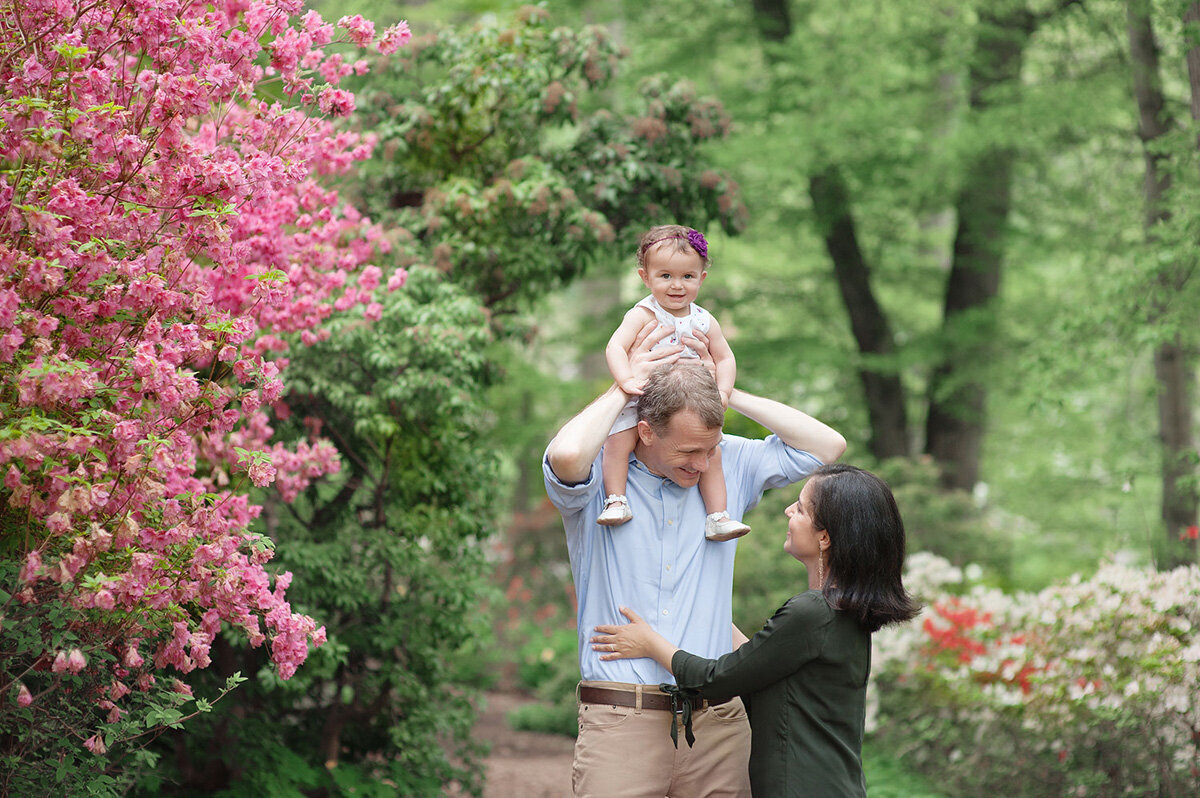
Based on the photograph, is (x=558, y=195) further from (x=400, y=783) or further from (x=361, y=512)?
(x=400, y=783)

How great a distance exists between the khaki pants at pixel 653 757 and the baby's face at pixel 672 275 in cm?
110

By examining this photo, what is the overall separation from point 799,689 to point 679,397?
0.75 m

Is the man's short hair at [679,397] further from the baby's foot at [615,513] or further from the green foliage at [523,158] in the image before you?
the green foliage at [523,158]

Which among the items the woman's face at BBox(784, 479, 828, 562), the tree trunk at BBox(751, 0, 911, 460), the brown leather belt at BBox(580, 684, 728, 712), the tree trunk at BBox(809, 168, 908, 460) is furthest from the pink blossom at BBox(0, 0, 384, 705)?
the tree trunk at BBox(809, 168, 908, 460)

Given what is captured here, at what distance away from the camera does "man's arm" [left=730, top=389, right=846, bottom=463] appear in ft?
9.57

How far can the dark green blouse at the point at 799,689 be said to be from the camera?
2500 mm

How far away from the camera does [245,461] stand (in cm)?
306

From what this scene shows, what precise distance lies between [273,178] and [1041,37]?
8.52 metres

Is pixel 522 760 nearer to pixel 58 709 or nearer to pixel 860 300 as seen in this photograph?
pixel 860 300

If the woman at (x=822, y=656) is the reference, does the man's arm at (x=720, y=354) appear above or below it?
above

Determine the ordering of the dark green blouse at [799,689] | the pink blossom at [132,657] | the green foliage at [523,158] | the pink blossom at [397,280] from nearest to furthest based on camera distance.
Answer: the dark green blouse at [799,689], the pink blossom at [132,657], the pink blossom at [397,280], the green foliage at [523,158]

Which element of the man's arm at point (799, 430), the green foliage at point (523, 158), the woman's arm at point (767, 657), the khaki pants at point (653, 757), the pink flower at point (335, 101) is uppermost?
the green foliage at point (523, 158)

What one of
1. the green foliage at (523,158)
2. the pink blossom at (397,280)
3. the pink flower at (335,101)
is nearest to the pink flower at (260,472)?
the pink flower at (335,101)

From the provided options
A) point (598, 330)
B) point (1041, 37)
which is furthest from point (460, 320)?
point (1041, 37)
